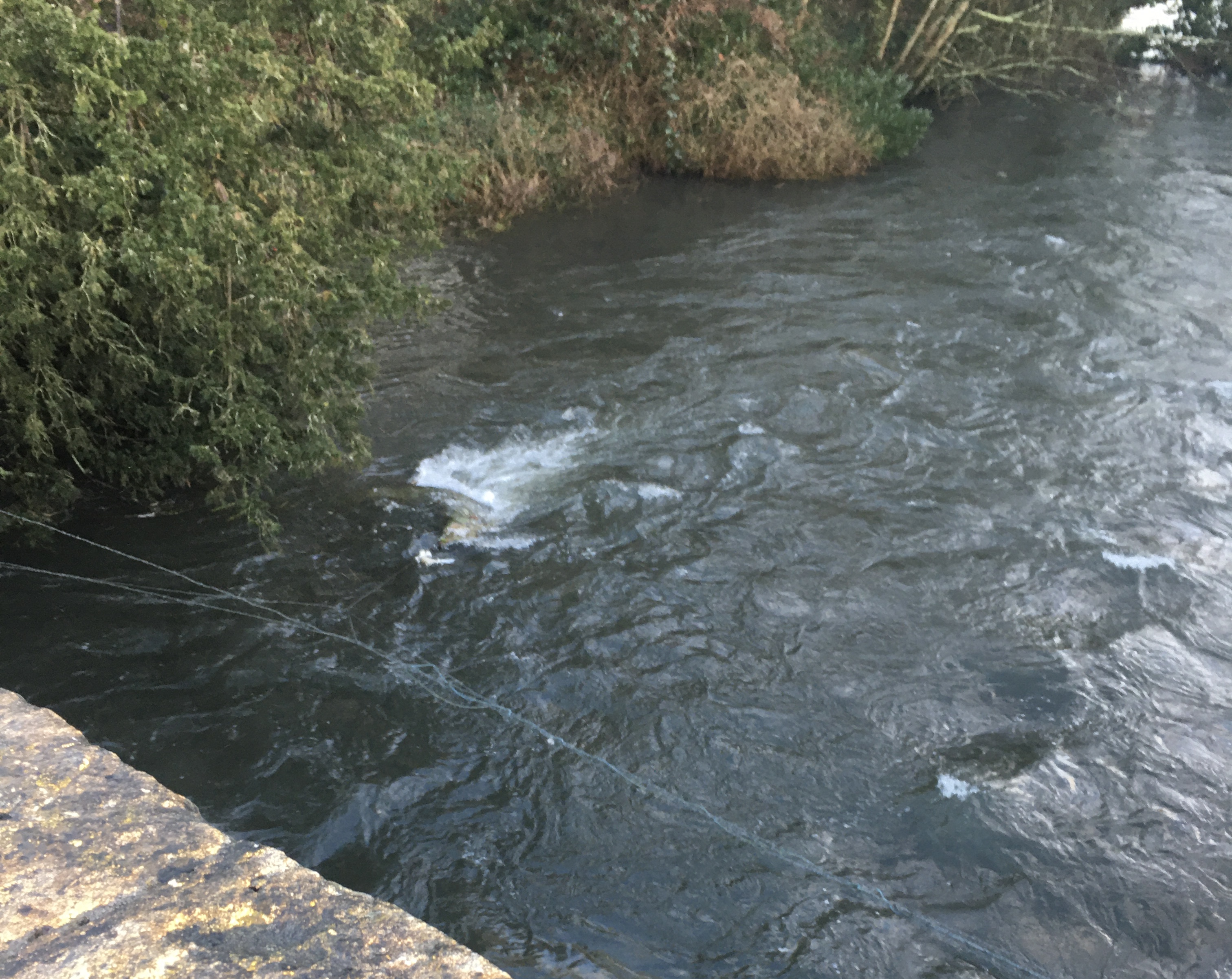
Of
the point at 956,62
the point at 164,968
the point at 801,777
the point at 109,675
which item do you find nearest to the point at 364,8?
the point at 109,675

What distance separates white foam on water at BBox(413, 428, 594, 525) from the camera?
23.0 feet

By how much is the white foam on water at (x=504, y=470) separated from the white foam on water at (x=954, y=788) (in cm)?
323

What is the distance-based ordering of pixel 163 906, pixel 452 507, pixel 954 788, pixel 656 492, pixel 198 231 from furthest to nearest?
pixel 656 492 → pixel 452 507 → pixel 198 231 → pixel 954 788 → pixel 163 906

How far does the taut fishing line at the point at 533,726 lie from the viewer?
3.83 metres

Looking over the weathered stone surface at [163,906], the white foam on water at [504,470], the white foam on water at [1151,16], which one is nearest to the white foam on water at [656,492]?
the white foam on water at [504,470]

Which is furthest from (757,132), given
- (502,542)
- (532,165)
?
(502,542)

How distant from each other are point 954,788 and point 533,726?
1.93 m

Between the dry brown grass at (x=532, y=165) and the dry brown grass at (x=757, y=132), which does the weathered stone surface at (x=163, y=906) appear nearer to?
the dry brown grass at (x=532, y=165)

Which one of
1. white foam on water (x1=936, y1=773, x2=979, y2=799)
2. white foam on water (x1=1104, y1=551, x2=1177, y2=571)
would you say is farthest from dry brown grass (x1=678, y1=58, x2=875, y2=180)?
white foam on water (x1=936, y1=773, x2=979, y2=799)

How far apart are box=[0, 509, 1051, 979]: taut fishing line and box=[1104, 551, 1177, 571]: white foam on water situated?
3205 millimetres

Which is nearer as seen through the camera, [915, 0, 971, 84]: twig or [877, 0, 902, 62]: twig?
[877, 0, 902, 62]: twig

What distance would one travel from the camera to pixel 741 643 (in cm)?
553

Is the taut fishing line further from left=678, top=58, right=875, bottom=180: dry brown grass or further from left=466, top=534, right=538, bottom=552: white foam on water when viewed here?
left=678, top=58, right=875, bottom=180: dry brown grass

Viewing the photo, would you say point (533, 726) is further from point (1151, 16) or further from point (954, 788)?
point (1151, 16)
